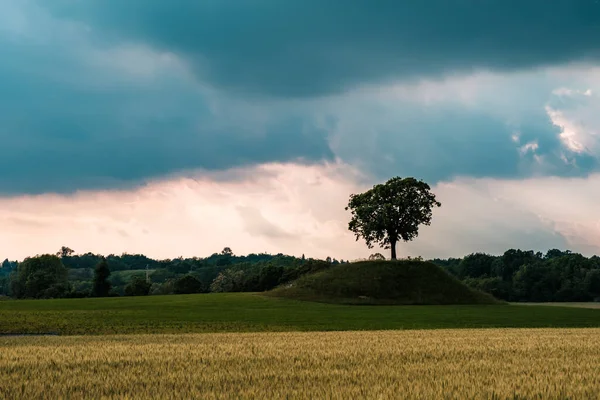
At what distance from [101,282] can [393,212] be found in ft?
217

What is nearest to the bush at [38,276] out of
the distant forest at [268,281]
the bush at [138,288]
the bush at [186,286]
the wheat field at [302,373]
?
the distant forest at [268,281]

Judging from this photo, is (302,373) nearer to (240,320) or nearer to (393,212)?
(240,320)

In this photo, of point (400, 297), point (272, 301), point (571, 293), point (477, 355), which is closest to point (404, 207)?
point (400, 297)

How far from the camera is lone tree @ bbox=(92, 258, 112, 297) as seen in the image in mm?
137150

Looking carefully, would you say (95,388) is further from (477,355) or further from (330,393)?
(477,355)

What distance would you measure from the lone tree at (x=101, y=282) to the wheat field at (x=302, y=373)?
399ft

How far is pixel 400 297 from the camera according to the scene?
333 feet

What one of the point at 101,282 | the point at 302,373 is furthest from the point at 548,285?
the point at 302,373

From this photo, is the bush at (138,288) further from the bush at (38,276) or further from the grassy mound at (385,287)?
the grassy mound at (385,287)

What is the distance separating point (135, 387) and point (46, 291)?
151 meters

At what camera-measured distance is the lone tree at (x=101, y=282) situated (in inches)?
5400

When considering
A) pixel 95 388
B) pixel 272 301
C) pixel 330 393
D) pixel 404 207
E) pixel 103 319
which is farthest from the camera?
pixel 404 207

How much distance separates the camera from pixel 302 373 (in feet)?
48.0

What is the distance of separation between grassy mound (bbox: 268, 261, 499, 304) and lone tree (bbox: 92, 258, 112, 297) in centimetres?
4940
